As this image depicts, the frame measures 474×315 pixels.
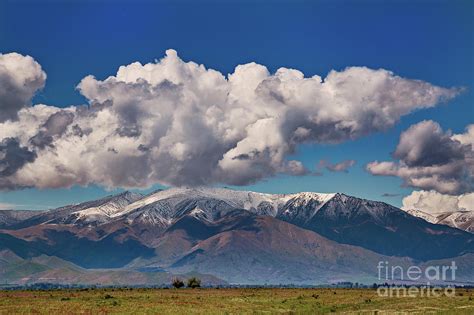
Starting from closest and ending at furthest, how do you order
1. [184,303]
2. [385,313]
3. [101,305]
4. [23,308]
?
[385,313] → [23,308] → [101,305] → [184,303]

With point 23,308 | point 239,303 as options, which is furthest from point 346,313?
point 23,308

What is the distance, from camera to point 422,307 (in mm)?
120938

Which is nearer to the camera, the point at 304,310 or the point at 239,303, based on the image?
the point at 304,310

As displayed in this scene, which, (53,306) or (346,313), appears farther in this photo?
(53,306)

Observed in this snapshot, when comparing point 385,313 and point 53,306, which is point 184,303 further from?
point 385,313

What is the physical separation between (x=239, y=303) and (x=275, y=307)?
1387cm

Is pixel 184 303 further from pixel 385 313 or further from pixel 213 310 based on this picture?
pixel 385 313

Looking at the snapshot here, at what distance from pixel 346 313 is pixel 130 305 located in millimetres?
42616

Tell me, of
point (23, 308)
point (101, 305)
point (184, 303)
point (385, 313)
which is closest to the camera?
point (385, 313)

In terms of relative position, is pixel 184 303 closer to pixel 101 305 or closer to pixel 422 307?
pixel 101 305

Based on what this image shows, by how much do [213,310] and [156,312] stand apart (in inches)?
489

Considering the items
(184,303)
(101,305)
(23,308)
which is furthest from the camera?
(184,303)

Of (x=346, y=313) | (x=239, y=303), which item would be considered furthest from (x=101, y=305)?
(x=346, y=313)

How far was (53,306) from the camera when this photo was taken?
125m
